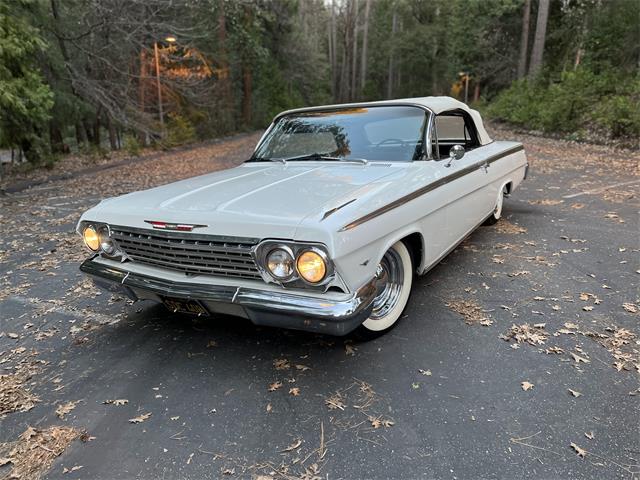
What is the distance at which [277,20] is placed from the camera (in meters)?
26.7

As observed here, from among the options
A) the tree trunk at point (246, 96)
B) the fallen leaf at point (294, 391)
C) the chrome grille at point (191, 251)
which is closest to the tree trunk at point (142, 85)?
the tree trunk at point (246, 96)

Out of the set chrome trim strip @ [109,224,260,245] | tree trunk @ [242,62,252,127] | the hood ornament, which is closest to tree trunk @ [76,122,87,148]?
tree trunk @ [242,62,252,127]

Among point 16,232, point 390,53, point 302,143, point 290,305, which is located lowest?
point 16,232

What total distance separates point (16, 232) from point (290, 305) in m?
5.85

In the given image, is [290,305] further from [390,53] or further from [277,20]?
[390,53]

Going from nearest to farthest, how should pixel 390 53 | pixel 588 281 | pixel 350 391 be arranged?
1. pixel 350 391
2. pixel 588 281
3. pixel 390 53

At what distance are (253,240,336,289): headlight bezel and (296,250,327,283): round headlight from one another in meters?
0.01

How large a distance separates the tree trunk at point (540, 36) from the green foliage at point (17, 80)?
1877cm

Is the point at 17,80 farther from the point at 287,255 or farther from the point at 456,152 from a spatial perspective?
the point at 287,255

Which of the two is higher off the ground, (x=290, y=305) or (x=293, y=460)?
(x=290, y=305)

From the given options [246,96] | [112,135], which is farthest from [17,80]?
[246,96]

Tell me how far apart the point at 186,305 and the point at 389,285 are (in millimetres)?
1425

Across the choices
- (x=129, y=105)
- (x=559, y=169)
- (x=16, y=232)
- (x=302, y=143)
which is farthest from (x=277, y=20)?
(x=302, y=143)

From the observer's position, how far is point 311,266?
246cm
